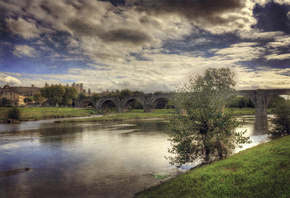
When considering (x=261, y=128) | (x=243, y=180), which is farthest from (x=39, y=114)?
(x=243, y=180)

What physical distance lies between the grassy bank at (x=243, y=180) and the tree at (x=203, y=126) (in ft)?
6.69

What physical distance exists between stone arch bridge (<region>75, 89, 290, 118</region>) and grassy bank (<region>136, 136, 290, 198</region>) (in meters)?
14.0

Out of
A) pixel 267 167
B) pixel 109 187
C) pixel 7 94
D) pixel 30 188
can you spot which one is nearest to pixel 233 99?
pixel 267 167

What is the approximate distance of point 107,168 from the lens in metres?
14.8

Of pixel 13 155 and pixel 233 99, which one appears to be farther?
pixel 13 155

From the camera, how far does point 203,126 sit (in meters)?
12.0

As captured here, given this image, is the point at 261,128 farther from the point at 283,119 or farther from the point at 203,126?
the point at 203,126

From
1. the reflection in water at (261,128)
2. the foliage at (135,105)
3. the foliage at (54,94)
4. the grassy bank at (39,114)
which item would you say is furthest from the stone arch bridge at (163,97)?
the grassy bank at (39,114)

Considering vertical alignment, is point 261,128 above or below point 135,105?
below

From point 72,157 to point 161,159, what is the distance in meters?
8.41

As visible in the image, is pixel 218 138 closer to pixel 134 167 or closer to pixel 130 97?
pixel 134 167

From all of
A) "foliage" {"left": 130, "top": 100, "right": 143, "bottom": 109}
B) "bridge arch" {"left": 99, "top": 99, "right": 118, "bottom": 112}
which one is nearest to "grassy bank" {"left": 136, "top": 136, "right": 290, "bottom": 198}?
"bridge arch" {"left": 99, "top": 99, "right": 118, "bottom": 112}

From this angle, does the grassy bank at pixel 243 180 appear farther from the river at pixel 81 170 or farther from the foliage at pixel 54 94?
the foliage at pixel 54 94

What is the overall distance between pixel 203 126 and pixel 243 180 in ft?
15.2
